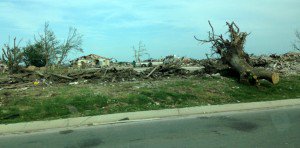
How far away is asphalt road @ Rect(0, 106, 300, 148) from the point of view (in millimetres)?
7082

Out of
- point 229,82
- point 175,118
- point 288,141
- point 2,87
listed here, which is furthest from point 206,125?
point 2,87

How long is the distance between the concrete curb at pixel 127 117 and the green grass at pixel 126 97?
1.50 feet

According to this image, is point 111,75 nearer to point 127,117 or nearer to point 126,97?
point 126,97

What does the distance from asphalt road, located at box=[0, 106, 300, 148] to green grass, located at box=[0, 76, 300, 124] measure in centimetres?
147

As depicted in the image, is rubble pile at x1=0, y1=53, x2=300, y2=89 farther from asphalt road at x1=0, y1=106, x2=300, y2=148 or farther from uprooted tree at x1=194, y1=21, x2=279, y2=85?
asphalt road at x1=0, y1=106, x2=300, y2=148

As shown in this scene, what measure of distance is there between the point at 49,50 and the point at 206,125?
3481cm

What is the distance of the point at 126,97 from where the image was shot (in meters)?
11.3

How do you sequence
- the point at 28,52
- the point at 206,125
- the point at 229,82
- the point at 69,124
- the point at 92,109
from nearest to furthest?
the point at 206,125 < the point at 69,124 < the point at 92,109 < the point at 229,82 < the point at 28,52

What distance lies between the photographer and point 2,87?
44.9 feet

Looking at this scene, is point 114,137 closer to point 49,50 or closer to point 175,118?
point 175,118

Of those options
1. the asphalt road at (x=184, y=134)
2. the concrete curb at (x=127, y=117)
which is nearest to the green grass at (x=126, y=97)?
the concrete curb at (x=127, y=117)

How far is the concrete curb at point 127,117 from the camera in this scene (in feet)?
29.8

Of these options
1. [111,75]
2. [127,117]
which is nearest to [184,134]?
[127,117]

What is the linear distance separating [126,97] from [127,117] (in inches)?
64.6
